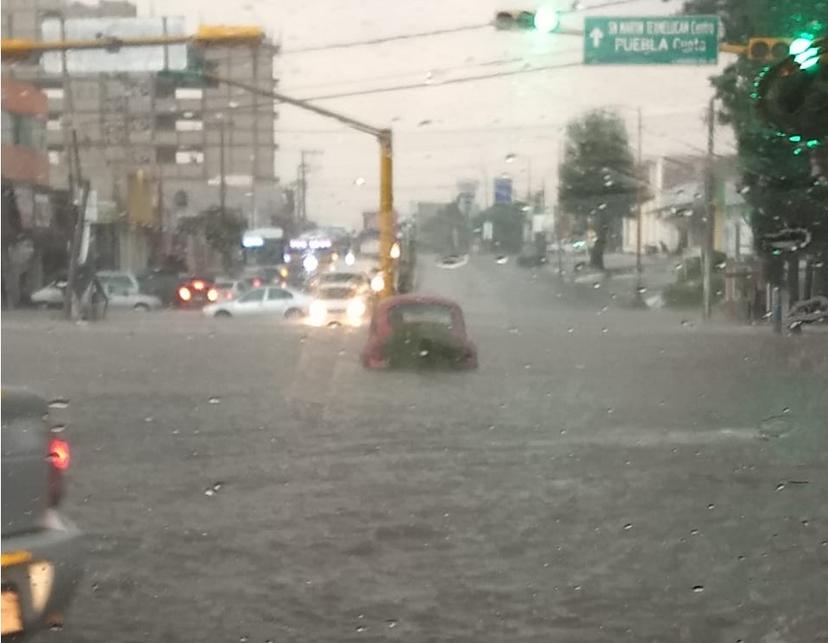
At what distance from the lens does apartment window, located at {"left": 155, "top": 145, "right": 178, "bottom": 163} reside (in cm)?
1241

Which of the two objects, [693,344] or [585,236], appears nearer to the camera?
[585,236]

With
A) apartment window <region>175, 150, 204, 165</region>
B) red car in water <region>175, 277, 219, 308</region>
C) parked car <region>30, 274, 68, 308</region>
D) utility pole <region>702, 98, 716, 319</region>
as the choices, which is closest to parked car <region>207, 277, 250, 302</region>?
→ red car in water <region>175, 277, 219, 308</region>

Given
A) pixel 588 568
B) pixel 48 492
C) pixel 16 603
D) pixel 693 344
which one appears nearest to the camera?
pixel 16 603

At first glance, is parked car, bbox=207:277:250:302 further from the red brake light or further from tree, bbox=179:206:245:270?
the red brake light

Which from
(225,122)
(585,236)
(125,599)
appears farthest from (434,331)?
(125,599)

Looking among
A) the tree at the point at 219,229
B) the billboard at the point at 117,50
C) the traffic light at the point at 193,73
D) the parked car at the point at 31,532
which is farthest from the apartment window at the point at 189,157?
the parked car at the point at 31,532

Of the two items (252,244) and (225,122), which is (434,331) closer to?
(252,244)

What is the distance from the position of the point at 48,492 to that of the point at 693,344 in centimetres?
879

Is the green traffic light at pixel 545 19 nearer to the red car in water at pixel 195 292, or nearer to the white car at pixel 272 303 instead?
the white car at pixel 272 303

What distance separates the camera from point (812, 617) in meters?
6.24

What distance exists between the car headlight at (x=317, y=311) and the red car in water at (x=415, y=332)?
1.63 feet

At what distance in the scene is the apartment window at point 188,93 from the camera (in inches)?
456

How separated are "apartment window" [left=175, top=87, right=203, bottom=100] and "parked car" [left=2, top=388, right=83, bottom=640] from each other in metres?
6.85

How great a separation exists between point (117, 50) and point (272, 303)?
293cm
